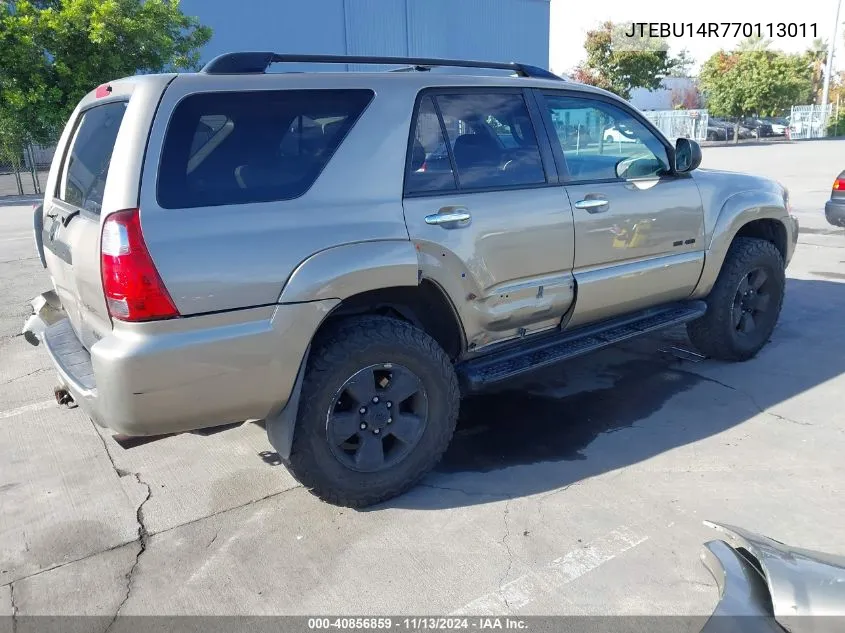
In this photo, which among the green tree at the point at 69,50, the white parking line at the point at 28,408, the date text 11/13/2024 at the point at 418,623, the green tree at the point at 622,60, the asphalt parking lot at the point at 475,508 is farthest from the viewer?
the green tree at the point at 622,60

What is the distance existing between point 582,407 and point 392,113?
2221 mm

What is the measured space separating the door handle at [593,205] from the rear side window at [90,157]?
234cm

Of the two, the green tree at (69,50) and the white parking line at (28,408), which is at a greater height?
the green tree at (69,50)

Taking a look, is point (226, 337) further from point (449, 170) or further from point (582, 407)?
point (582, 407)

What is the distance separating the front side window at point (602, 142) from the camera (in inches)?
157

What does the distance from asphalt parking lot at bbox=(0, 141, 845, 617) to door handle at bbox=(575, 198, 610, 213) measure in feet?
4.13

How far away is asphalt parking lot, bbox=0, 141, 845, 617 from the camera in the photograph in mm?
2725

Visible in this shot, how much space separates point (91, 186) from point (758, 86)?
4841cm

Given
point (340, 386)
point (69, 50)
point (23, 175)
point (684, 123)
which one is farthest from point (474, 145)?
point (684, 123)

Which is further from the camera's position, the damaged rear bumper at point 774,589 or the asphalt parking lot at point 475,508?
the asphalt parking lot at point 475,508

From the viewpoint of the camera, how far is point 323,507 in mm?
3344

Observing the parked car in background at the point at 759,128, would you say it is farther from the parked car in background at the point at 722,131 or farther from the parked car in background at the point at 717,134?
the parked car in background at the point at 717,134

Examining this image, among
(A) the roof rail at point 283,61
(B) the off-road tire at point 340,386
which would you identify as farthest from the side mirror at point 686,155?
(B) the off-road tire at point 340,386

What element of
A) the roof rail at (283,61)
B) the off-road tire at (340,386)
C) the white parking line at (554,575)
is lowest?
the white parking line at (554,575)
